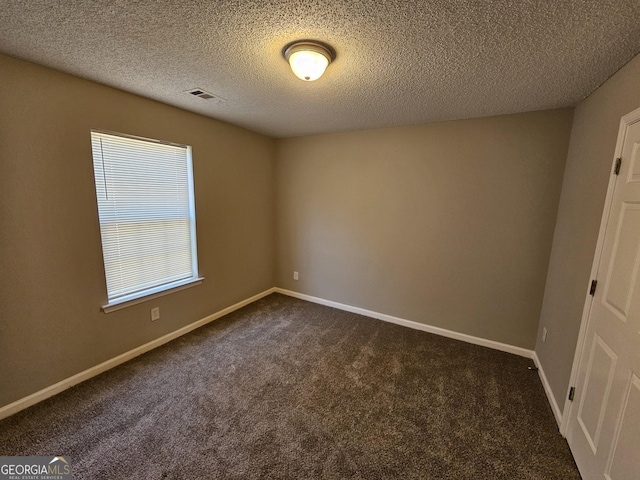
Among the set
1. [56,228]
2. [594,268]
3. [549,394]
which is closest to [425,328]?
[549,394]

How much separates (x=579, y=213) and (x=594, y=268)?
20.7 inches

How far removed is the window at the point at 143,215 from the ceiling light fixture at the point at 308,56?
1700mm

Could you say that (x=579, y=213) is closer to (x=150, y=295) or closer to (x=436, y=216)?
(x=436, y=216)

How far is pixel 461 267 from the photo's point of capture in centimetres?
286

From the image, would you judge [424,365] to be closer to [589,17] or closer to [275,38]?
[589,17]

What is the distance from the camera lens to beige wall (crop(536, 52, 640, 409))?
1562mm

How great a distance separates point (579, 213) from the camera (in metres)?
1.89

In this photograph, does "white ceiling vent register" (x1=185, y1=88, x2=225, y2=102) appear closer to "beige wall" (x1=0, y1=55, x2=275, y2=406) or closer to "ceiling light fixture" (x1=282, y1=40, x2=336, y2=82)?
"beige wall" (x1=0, y1=55, x2=275, y2=406)

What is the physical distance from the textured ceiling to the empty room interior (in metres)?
0.02

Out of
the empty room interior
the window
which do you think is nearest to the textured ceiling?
the empty room interior

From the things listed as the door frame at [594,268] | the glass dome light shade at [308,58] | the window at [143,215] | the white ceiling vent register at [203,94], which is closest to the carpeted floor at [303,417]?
the door frame at [594,268]

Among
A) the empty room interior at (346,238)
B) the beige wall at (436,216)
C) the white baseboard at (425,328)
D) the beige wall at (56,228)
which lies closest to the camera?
the empty room interior at (346,238)

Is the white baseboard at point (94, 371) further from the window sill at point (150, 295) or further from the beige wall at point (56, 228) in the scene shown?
the window sill at point (150, 295)

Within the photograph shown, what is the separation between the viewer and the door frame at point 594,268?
143 centimetres
